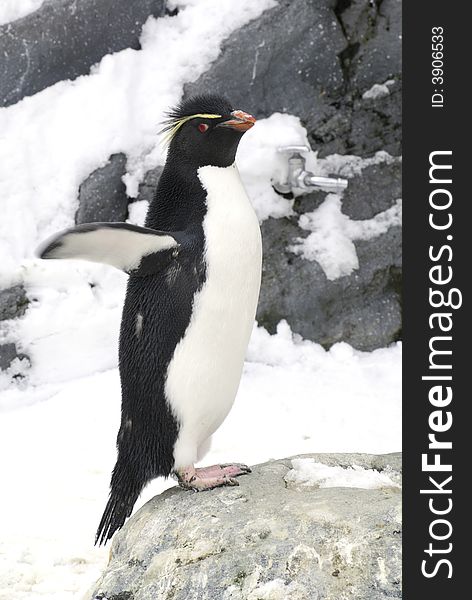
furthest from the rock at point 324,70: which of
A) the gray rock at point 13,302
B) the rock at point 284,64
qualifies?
the gray rock at point 13,302

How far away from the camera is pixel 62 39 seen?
13.6 ft

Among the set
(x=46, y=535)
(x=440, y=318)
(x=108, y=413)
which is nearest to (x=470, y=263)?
(x=440, y=318)

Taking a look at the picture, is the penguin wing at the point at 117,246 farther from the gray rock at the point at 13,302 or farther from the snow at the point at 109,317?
the gray rock at the point at 13,302

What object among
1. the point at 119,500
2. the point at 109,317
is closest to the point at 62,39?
the point at 109,317

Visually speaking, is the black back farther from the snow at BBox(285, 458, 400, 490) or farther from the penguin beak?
the snow at BBox(285, 458, 400, 490)

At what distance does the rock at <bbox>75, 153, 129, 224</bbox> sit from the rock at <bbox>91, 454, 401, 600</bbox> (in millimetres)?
2150

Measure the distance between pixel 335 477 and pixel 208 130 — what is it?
0.85 metres

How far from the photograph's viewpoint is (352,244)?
4125 millimetres

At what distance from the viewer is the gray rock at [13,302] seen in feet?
12.4

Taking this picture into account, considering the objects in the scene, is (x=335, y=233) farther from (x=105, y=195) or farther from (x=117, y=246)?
(x=117, y=246)

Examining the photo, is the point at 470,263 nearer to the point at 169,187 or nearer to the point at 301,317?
the point at 169,187

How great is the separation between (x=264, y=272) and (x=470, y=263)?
228 cm

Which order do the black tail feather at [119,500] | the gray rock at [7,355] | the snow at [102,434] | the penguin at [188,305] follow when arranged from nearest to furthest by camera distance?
1. the penguin at [188,305]
2. the black tail feather at [119,500]
3. the snow at [102,434]
4. the gray rock at [7,355]

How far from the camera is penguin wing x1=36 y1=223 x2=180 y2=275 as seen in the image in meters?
1.75
